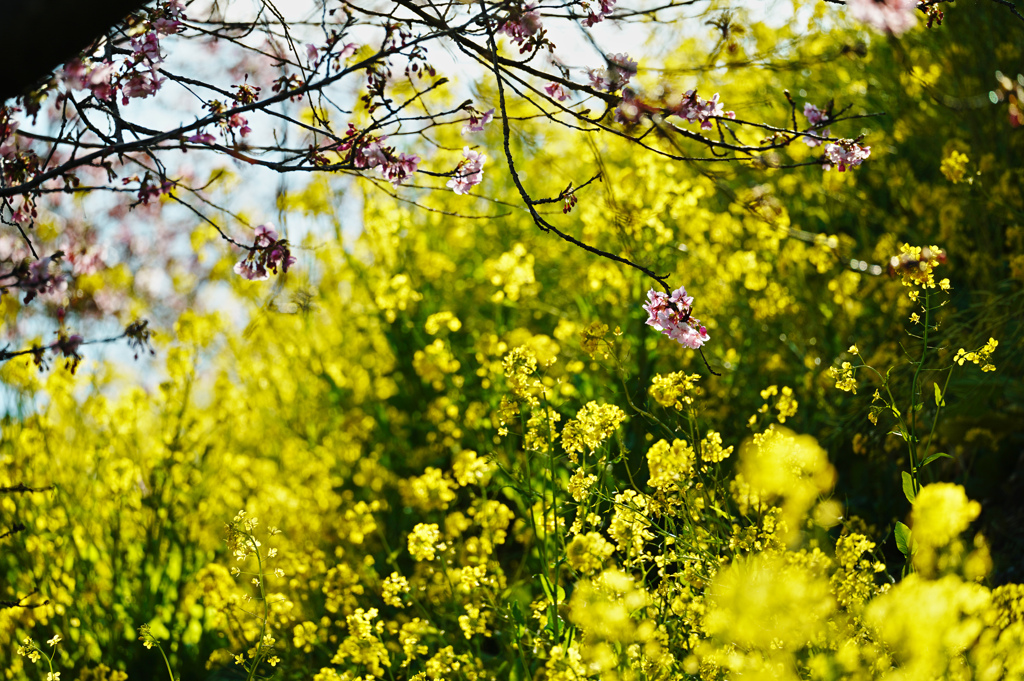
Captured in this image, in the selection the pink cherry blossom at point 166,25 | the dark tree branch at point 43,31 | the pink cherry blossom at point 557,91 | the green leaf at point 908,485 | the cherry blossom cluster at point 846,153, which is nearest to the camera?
the dark tree branch at point 43,31

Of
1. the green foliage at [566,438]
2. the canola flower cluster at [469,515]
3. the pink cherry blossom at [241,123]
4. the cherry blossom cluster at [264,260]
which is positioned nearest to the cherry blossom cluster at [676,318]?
the canola flower cluster at [469,515]

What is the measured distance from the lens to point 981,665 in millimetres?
1729

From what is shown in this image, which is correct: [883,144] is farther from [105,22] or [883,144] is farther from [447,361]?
[105,22]

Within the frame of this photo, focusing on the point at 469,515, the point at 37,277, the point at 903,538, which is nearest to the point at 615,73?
Result: the point at 903,538

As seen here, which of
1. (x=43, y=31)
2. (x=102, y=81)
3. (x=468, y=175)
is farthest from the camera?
(x=468, y=175)

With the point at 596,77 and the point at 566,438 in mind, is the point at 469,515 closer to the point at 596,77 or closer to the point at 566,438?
the point at 566,438

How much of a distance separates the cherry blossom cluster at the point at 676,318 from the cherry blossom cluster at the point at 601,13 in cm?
73

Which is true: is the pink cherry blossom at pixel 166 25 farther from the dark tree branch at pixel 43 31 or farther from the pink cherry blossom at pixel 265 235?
the dark tree branch at pixel 43 31

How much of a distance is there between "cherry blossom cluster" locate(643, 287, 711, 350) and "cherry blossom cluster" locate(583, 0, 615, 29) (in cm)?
73

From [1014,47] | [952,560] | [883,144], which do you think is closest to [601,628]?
[952,560]

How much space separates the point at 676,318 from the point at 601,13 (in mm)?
835

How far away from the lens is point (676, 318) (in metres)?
2.16

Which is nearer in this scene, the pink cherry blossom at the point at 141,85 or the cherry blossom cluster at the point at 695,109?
the pink cherry blossom at the point at 141,85

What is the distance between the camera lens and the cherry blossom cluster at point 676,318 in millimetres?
2150
